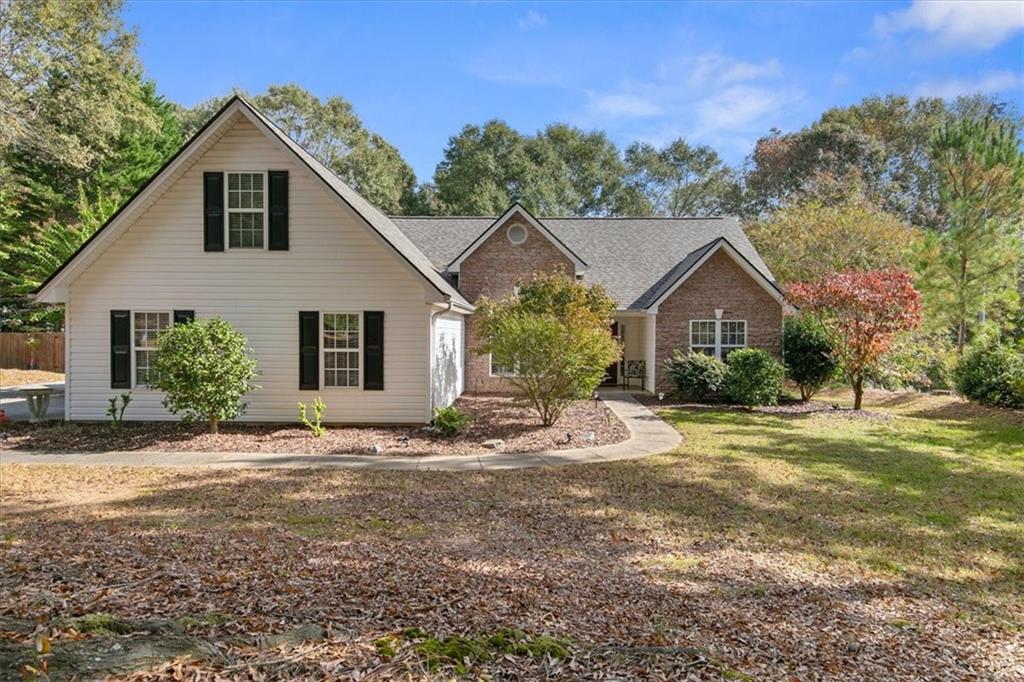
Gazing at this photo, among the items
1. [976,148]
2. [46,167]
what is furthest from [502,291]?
[46,167]

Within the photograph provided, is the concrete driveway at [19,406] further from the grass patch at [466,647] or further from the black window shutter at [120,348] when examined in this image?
the grass patch at [466,647]

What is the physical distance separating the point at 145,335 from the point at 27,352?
2314cm

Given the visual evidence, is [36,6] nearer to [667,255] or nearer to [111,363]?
[111,363]

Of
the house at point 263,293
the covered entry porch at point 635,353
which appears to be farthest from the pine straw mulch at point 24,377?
the covered entry porch at point 635,353

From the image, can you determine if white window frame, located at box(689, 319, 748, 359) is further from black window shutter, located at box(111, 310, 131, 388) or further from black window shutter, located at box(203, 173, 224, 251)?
black window shutter, located at box(111, 310, 131, 388)

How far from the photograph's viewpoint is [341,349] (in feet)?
41.2

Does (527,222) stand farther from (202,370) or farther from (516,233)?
(202,370)

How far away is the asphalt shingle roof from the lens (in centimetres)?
2020

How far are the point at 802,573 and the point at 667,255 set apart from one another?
17.6 m

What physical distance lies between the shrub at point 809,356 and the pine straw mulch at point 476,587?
11984 millimetres

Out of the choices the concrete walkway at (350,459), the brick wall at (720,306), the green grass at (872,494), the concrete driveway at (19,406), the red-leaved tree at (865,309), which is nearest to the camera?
the green grass at (872,494)

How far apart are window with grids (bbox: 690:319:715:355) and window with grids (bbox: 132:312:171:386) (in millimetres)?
14268

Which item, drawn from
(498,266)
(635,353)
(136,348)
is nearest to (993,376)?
(635,353)

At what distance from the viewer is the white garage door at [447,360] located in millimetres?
13602
